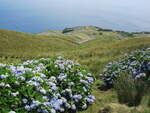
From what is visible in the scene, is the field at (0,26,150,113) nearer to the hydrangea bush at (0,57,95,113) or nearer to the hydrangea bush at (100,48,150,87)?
the hydrangea bush at (100,48,150,87)

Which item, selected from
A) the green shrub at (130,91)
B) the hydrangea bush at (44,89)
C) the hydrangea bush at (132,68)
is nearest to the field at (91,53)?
the green shrub at (130,91)

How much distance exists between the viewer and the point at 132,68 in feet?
25.4

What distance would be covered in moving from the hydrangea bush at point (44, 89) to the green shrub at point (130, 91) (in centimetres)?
82

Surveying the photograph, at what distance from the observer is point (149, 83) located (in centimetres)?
719

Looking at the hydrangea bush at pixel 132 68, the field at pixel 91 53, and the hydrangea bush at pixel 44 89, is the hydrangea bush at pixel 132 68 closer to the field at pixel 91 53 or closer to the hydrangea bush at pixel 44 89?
the field at pixel 91 53

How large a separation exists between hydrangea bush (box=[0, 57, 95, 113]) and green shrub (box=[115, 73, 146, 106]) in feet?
2.68

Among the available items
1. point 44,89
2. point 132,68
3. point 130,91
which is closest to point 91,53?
point 132,68

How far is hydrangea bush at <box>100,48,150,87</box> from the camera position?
24.2 ft

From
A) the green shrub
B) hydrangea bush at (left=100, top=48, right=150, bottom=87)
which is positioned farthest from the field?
hydrangea bush at (left=100, top=48, right=150, bottom=87)

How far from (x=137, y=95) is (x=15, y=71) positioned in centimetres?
302

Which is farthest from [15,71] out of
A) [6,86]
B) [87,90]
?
[87,90]

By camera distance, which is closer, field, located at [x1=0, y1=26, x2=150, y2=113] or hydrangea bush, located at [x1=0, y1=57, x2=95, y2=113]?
hydrangea bush, located at [x1=0, y1=57, x2=95, y2=113]

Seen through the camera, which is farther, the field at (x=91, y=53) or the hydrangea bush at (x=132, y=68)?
the hydrangea bush at (x=132, y=68)

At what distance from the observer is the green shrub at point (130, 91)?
6.38m
